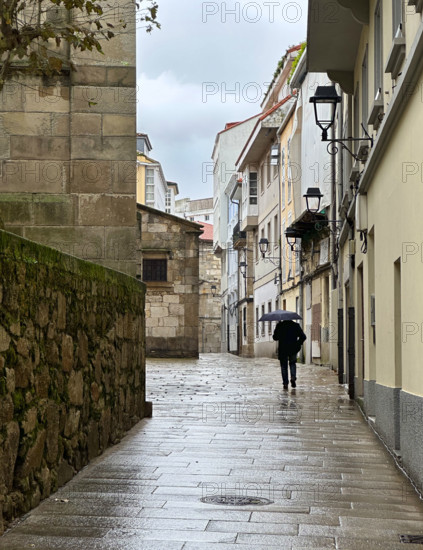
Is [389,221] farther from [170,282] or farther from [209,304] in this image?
[209,304]

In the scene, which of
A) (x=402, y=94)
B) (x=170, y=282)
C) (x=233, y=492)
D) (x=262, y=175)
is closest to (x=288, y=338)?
(x=402, y=94)

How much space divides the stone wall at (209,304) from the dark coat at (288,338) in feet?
162

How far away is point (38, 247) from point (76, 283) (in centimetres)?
129

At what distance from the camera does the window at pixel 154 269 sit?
1458 inches

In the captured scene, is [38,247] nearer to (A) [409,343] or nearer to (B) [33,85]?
(A) [409,343]

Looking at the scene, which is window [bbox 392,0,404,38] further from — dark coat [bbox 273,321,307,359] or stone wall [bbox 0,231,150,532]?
dark coat [bbox 273,321,307,359]

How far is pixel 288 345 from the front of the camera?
59.9 ft

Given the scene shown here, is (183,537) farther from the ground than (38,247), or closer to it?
closer to it

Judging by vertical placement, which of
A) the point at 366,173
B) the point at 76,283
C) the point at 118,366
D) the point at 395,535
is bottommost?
the point at 395,535

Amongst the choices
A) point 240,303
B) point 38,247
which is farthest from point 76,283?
point 240,303

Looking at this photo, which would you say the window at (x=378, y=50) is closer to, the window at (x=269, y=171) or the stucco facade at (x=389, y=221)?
the stucco facade at (x=389, y=221)

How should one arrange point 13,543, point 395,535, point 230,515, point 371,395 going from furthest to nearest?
1. point 371,395
2. point 230,515
3. point 395,535
4. point 13,543

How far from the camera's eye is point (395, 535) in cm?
548

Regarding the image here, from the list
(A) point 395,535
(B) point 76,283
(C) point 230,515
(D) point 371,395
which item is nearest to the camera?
(A) point 395,535
